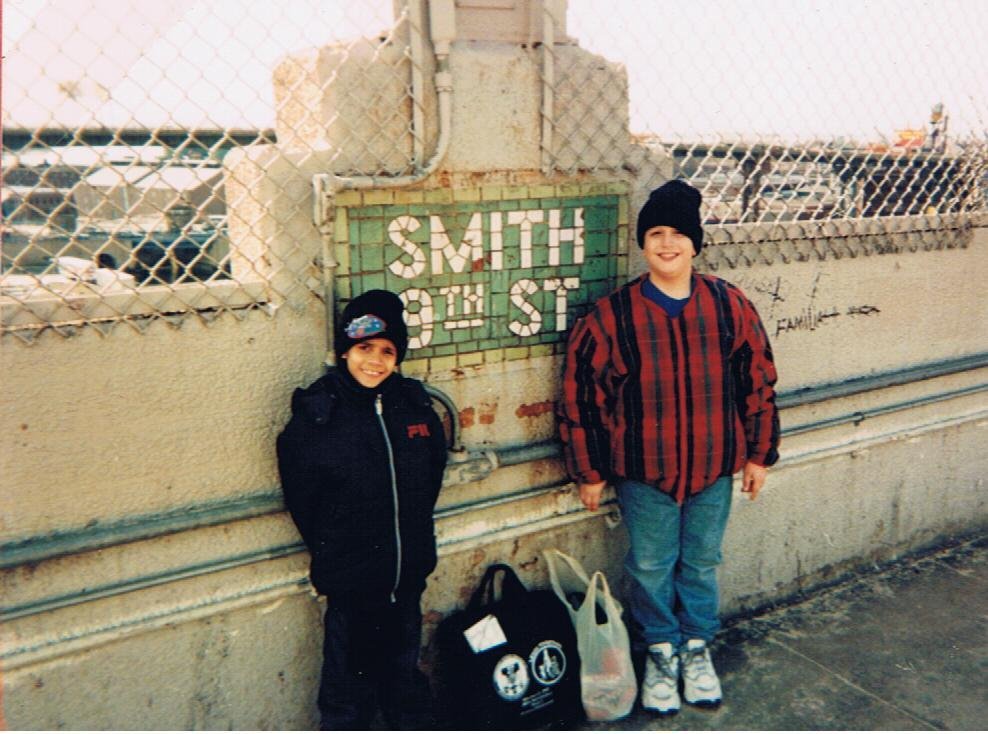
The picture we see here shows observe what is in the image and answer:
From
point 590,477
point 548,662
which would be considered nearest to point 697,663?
point 548,662

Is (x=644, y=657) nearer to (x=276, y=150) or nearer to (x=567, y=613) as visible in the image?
Answer: (x=567, y=613)

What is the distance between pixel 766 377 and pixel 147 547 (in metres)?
2.20

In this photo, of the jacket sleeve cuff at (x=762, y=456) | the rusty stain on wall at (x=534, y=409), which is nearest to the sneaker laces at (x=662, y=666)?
the jacket sleeve cuff at (x=762, y=456)

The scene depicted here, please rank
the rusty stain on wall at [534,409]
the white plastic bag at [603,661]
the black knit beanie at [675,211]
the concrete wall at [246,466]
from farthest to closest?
the rusty stain on wall at [534,409] < the white plastic bag at [603,661] < the black knit beanie at [675,211] < the concrete wall at [246,466]

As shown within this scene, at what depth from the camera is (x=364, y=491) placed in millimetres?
2545

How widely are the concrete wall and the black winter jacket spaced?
22cm

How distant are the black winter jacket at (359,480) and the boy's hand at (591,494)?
666 mm

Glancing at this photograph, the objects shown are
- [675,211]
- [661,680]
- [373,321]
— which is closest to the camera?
[373,321]

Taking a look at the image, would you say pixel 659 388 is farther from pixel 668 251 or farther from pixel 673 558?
pixel 673 558

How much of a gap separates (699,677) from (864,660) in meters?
0.80

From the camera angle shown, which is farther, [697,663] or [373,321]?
[697,663]

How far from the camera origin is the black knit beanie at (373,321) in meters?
2.52

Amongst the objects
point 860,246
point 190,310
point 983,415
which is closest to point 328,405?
point 190,310

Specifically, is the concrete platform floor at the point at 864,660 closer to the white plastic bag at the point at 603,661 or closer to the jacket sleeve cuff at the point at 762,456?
the white plastic bag at the point at 603,661
